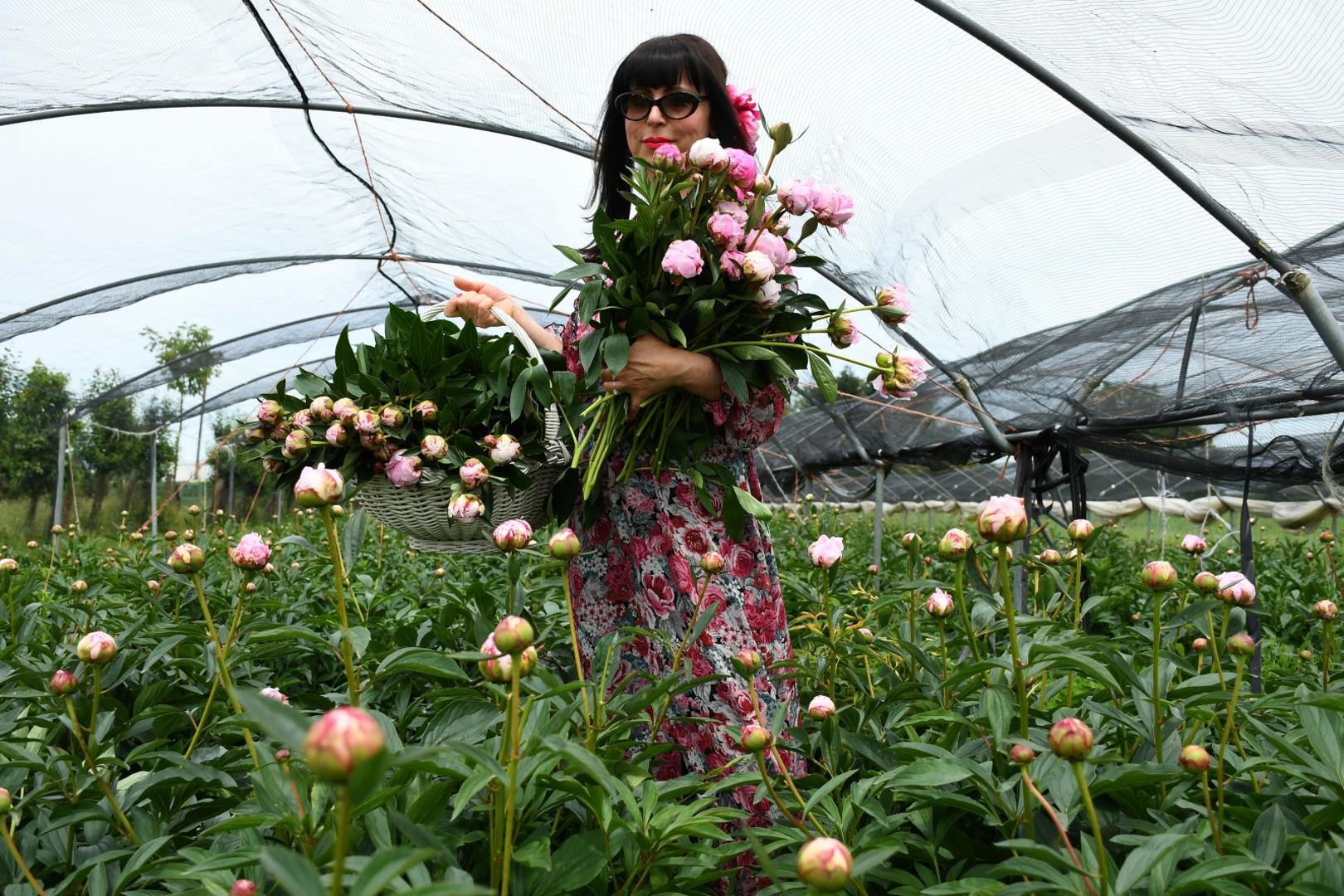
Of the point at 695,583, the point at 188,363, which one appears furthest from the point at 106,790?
the point at 188,363

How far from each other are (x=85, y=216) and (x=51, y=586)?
8.05ft

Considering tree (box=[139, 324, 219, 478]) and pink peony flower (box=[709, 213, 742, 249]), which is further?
tree (box=[139, 324, 219, 478])

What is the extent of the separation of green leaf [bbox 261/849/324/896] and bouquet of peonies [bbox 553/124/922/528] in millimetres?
746

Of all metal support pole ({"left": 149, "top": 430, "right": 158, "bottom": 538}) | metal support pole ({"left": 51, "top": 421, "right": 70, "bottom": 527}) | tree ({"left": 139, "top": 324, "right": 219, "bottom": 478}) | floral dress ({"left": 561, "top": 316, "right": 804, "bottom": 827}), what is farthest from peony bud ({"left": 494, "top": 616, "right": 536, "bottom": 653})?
metal support pole ({"left": 51, "top": 421, "right": 70, "bottom": 527})

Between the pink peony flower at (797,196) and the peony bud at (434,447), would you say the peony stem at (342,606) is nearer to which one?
the peony bud at (434,447)

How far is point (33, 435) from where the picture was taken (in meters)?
8.96

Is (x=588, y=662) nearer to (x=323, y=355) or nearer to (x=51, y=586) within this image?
(x=51, y=586)

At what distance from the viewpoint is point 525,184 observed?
14.8 feet

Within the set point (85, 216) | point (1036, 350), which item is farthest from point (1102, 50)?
point (85, 216)

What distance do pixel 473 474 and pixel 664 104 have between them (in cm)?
70

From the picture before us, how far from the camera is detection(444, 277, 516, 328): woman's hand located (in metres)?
1.40

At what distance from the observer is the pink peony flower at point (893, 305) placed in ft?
3.99

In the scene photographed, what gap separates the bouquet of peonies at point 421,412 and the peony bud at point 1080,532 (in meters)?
0.74

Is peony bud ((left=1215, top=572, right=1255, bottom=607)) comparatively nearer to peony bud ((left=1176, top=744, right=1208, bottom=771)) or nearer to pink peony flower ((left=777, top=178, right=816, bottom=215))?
peony bud ((left=1176, top=744, right=1208, bottom=771))
